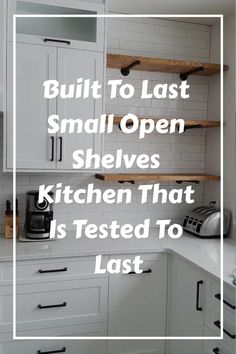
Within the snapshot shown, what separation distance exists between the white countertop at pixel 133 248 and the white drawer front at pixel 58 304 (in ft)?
0.61

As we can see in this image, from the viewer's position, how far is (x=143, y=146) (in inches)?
117

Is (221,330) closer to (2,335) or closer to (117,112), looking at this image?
(2,335)

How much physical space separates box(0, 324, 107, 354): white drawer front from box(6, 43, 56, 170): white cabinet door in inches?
40.1

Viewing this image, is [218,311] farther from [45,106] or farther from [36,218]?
[45,106]

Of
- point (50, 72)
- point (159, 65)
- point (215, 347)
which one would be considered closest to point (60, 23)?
point (50, 72)

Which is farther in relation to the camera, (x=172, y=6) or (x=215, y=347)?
(x=172, y=6)

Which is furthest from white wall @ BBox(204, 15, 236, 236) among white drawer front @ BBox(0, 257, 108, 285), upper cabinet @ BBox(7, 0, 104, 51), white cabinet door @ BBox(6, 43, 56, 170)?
white cabinet door @ BBox(6, 43, 56, 170)

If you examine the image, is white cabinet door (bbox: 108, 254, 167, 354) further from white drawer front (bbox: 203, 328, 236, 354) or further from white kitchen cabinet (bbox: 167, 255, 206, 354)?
white drawer front (bbox: 203, 328, 236, 354)

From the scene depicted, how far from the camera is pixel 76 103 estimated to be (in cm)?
251

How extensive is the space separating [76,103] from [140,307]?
1380mm

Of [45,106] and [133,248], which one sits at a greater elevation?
[45,106]

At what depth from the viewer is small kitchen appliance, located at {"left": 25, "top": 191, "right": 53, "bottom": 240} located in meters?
2.51

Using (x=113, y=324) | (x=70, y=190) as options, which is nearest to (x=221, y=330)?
(x=113, y=324)

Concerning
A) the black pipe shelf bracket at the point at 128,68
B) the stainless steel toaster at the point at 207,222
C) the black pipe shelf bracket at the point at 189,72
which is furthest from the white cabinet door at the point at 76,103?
the stainless steel toaster at the point at 207,222
